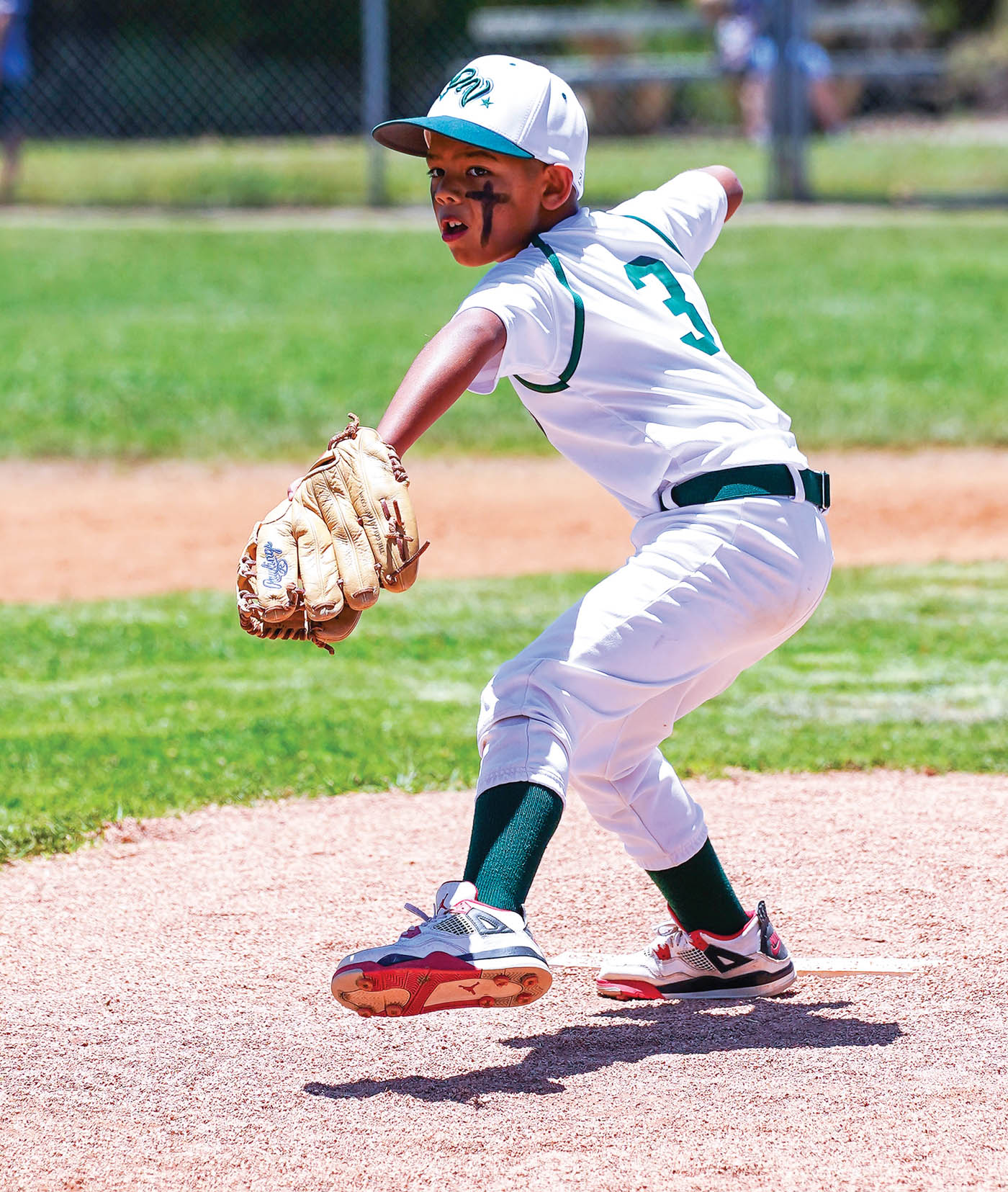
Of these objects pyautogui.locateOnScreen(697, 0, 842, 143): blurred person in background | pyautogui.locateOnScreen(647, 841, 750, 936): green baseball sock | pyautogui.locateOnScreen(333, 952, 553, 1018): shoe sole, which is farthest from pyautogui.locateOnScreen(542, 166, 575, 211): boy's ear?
pyautogui.locateOnScreen(697, 0, 842, 143): blurred person in background

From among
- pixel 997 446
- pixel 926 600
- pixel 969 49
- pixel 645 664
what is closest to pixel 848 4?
pixel 969 49

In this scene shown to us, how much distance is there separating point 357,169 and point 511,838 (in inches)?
572

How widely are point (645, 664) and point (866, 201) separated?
13755 millimetres

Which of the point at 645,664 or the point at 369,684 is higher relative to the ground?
the point at 645,664

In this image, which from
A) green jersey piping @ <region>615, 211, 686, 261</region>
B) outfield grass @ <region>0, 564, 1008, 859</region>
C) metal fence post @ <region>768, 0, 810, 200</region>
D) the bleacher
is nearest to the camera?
green jersey piping @ <region>615, 211, 686, 261</region>

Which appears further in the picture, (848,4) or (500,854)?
(848,4)

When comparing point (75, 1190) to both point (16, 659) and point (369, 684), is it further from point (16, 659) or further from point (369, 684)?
point (16, 659)

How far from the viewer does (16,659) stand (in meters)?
6.45

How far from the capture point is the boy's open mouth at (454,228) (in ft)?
10.2

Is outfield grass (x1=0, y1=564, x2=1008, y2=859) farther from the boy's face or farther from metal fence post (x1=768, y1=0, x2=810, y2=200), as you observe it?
metal fence post (x1=768, y1=0, x2=810, y2=200)

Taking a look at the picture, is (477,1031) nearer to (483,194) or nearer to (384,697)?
(483,194)

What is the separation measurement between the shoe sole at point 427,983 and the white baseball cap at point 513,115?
1387mm

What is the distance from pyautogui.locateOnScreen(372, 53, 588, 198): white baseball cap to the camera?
3.03 meters

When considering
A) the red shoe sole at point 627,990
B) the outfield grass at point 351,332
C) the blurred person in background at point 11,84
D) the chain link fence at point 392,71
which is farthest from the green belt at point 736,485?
the blurred person in background at point 11,84
